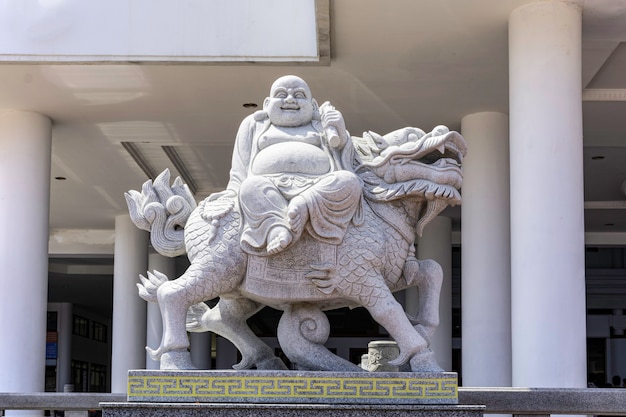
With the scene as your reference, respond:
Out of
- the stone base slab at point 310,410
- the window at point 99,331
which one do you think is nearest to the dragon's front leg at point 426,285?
the stone base slab at point 310,410

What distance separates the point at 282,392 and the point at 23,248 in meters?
7.85

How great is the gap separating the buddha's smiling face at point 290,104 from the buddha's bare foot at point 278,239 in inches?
29.0

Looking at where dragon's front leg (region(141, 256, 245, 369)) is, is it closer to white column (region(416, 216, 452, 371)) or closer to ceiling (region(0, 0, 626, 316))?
ceiling (region(0, 0, 626, 316))

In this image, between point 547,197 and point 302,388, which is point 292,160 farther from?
point 547,197

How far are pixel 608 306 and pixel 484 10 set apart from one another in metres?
16.5

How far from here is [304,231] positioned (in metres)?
5.45

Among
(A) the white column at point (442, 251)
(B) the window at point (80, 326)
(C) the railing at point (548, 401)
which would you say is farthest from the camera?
(B) the window at point (80, 326)

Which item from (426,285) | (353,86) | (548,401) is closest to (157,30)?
(353,86)

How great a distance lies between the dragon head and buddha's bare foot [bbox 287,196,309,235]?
46cm

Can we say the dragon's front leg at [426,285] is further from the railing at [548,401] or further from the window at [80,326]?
the window at [80,326]

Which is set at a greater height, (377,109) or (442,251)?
(377,109)

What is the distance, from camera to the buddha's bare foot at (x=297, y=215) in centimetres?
532

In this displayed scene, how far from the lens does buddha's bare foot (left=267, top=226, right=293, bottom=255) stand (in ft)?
17.4

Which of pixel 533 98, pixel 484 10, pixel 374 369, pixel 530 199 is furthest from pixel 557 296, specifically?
pixel 374 369
